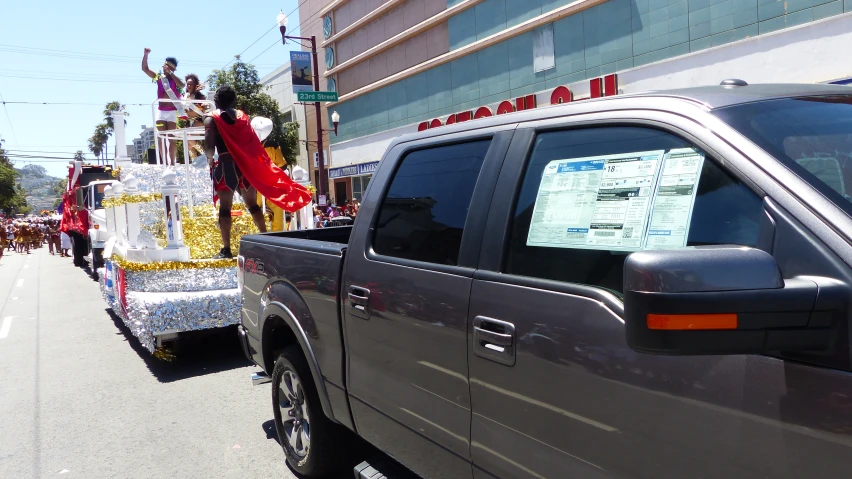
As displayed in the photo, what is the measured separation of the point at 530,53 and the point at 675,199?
18.4 meters

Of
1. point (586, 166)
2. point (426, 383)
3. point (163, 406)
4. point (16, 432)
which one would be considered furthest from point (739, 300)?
point (16, 432)

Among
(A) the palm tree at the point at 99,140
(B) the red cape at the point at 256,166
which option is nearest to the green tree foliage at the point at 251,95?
(B) the red cape at the point at 256,166

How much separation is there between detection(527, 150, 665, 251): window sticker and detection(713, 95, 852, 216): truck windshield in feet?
0.84

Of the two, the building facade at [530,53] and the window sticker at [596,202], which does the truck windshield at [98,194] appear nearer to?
the building facade at [530,53]

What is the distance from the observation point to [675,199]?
170cm

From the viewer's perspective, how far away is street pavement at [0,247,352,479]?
4.16 m

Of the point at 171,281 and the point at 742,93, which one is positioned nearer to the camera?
the point at 742,93

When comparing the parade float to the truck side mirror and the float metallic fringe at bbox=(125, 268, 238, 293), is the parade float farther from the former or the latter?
the truck side mirror

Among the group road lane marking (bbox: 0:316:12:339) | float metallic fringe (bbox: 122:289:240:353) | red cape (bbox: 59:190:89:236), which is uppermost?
red cape (bbox: 59:190:89:236)

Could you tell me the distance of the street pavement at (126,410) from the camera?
4.16 metres

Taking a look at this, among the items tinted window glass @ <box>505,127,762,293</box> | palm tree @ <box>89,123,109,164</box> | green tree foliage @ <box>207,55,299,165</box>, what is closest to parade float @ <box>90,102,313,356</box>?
tinted window glass @ <box>505,127,762,293</box>

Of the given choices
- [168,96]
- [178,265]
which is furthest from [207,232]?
[168,96]

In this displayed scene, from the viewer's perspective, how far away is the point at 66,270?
1897cm

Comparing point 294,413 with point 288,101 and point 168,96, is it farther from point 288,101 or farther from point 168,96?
point 288,101
